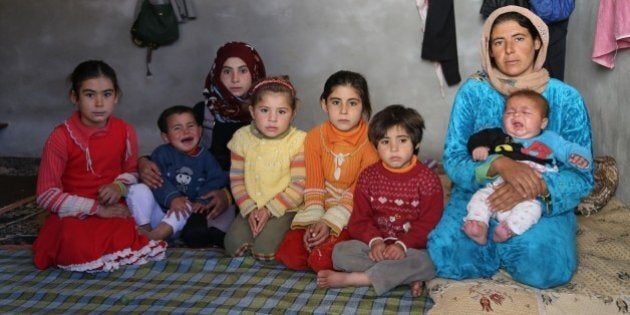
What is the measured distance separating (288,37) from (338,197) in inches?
85.1

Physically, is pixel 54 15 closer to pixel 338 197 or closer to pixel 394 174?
pixel 338 197

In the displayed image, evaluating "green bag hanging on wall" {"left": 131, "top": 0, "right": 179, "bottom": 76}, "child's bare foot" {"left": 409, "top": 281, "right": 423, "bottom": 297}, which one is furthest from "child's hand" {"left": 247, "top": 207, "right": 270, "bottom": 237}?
"green bag hanging on wall" {"left": 131, "top": 0, "right": 179, "bottom": 76}

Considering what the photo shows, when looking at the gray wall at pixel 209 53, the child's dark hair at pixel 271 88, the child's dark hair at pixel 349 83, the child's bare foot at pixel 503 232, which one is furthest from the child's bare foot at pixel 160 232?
the gray wall at pixel 209 53

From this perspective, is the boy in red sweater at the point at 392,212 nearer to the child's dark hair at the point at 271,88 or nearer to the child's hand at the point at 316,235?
the child's hand at the point at 316,235

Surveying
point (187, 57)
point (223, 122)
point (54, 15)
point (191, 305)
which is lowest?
point (191, 305)

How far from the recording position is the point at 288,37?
5234mm

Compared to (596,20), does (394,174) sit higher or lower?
lower

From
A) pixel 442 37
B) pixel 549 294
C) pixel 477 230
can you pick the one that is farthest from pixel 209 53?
pixel 549 294

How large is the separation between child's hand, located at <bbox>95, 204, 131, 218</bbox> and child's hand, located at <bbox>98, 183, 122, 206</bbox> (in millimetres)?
27

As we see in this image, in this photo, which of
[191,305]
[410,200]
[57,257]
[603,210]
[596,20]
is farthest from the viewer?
[596,20]

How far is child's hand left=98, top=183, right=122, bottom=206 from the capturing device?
11.4 feet

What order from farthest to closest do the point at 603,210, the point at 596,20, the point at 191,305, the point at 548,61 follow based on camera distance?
1. the point at 548,61
2. the point at 596,20
3. the point at 603,210
4. the point at 191,305

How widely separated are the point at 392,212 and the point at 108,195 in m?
1.49

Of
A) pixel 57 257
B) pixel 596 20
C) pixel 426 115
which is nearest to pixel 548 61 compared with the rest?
pixel 596 20
